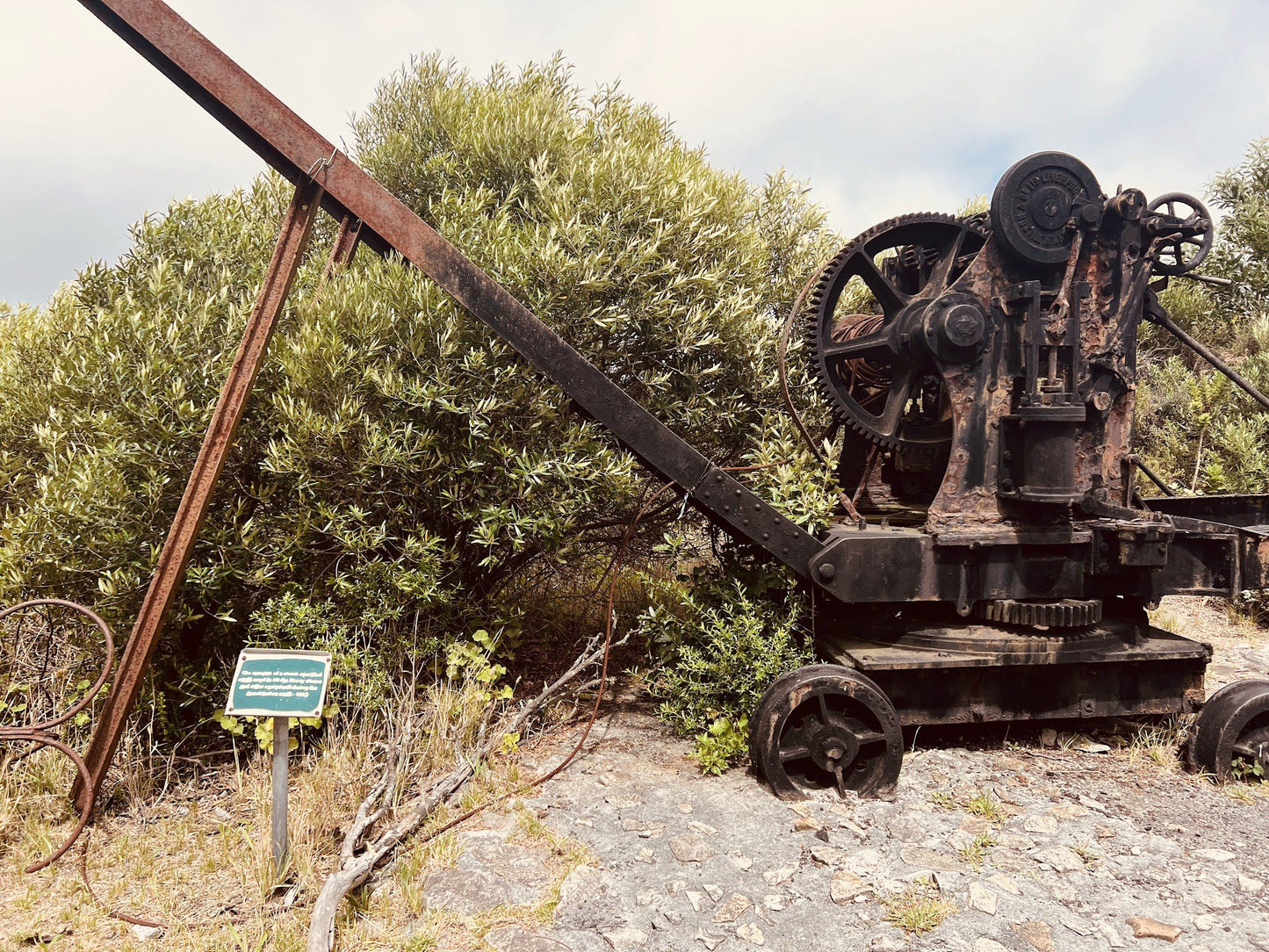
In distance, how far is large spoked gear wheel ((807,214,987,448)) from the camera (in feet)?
16.9

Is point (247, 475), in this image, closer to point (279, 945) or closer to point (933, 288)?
point (279, 945)

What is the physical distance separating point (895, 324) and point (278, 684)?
3.94 metres

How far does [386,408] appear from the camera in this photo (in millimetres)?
5059

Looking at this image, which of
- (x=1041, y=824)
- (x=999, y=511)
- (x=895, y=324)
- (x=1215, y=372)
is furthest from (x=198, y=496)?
(x=1215, y=372)

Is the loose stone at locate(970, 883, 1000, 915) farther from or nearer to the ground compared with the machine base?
nearer to the ground

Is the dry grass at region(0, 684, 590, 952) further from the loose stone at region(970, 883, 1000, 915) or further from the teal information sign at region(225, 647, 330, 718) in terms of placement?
the loose stone at region(970, 883, 1000, 915)

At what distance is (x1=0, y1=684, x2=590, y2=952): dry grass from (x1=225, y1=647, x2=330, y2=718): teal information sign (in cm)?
72

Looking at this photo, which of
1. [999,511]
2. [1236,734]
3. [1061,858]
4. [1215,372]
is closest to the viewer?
[1061,858]

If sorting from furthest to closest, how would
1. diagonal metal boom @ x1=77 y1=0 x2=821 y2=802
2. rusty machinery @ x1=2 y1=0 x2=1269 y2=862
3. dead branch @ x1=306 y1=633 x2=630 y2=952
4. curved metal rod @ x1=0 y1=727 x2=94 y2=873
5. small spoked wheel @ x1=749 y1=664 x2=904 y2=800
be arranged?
rusty machinery @ x1=2 y1=0 x2=1269 y2=862 < small spoked wheel @ x1=749 y1=664 x2=904 y2=800 < diagonal metal boom @ x1=77 y1=0 x2=821 y2=802 < curved metal rod @ x1=0 y1=727 x2=94 y2=873 < dead branch @ x1=306 y1=633 x2=630 y2=952

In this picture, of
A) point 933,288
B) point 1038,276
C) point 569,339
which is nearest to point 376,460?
point 569,339

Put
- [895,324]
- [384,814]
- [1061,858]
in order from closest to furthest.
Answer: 1. [1061,858]
2. [384,814]
3. [895,324]

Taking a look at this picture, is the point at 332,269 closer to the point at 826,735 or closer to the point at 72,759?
the point at 72,759

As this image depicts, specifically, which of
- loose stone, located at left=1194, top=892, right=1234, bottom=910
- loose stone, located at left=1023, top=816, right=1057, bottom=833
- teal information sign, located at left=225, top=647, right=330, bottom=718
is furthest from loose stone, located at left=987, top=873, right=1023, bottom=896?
teal information sign, located at left=225, top=647, right=330, bottom=718

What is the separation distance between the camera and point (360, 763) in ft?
14.8
